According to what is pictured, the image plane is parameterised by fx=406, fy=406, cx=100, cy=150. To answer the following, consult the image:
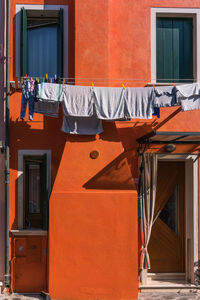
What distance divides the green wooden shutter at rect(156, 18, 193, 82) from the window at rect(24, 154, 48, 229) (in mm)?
3727

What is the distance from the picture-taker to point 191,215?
9.56 m

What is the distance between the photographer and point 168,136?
8633 mm

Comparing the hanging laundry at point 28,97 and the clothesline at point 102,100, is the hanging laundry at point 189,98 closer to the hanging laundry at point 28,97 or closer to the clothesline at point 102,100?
the clothesline at point 102,100

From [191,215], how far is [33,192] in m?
3.77

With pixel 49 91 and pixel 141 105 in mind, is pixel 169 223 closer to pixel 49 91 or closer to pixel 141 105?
pixel 141 105

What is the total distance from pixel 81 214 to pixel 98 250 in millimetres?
838

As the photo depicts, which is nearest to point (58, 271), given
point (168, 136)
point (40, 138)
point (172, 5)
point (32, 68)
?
point (40, 138)

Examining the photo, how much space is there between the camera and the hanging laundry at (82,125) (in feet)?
28.8

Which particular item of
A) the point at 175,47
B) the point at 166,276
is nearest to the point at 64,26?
the point at 175,47

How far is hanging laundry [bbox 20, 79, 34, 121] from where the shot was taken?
8477 mm

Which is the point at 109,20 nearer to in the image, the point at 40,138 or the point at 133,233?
the point at 40,138

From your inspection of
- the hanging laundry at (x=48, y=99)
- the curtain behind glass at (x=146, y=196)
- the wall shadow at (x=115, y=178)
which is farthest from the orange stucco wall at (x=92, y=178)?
the hanging laundry at (x=48, y=99)

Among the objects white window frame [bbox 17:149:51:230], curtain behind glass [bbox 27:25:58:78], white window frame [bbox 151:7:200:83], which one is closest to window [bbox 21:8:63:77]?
curtain behind glass [bbox 27:25:58:78]

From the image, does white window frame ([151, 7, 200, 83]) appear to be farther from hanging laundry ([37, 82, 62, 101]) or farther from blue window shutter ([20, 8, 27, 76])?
blue window shutter ([20, 8, 27, 76])
